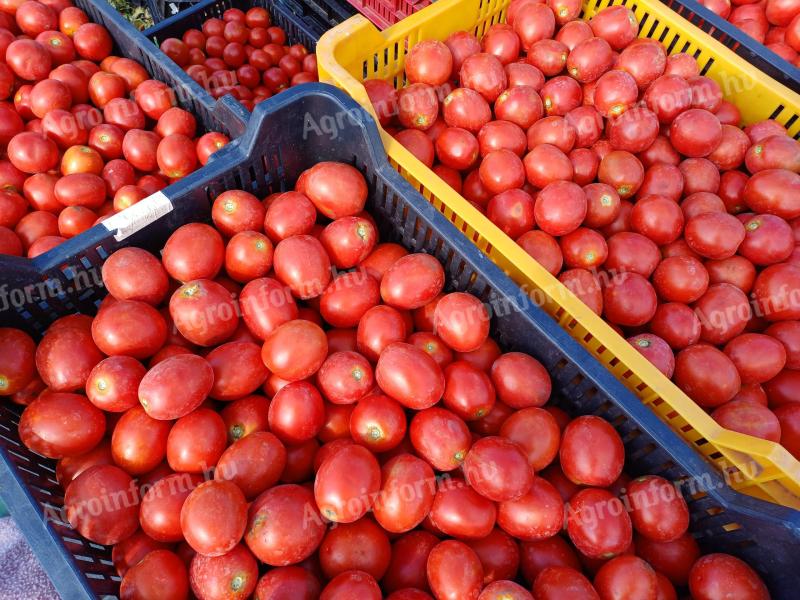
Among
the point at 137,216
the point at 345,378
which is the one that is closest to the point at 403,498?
the point at 345,378

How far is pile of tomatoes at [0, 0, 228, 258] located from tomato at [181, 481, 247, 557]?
1.34 metres

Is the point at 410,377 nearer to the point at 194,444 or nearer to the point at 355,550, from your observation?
the point at 355,550

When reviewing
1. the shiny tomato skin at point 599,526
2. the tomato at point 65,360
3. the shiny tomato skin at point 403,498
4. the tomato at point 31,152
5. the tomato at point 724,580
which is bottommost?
the tomato at point 724,580

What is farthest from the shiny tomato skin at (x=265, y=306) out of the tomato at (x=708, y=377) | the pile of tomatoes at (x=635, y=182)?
the tomato at (x=708, y=377)

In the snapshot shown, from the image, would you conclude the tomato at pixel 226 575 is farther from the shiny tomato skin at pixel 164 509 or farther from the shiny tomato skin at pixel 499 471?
the shiny tomato skin at pixel 499 471

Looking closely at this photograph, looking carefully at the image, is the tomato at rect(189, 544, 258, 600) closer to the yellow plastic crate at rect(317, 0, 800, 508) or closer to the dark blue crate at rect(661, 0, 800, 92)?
the yellow plastic crate at rect(317, 0, 800, 508)

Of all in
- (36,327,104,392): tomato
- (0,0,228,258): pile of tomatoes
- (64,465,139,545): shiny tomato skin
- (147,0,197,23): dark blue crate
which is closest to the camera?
(64,465,139,545): shiny tomato skin

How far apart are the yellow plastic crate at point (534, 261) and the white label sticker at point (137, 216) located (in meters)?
0.86

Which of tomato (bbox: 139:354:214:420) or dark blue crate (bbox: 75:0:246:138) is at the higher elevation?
dark blue crate (bbox: 75:0:246:138)

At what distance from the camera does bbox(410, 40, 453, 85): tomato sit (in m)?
2.50

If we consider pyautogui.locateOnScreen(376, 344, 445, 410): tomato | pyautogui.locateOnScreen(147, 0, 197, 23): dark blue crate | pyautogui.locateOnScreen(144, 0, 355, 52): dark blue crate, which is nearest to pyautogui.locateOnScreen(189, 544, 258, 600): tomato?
pyautogui.locateOnScreen(376, 344, 445, 410): tomato

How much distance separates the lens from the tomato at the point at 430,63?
8.19 ft

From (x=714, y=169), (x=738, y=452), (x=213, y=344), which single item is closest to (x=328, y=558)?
(x=213, y=344)

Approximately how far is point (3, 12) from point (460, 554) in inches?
140
